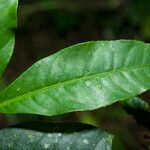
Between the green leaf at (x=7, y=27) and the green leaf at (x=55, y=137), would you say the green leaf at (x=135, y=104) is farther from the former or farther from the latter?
the green leaf at (x=7, y=27)

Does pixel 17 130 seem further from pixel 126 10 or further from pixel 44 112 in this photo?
pixel 126 10

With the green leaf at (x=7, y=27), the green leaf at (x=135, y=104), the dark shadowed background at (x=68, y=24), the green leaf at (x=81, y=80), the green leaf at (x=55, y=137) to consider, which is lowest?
the dark shadowed background at (x=68, y=24)

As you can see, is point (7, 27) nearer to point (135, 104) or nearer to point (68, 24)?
point (135, 104)

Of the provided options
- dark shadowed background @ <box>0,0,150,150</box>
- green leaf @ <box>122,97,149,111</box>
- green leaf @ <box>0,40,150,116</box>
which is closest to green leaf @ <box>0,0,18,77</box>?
green leaf @ <box>0,40,150,116</box>

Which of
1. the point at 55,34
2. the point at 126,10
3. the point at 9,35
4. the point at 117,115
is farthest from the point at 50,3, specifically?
the point at 9,35

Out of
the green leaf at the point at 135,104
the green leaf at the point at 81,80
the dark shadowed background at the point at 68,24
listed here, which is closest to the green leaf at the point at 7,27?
the green leaf at the point at 81,80

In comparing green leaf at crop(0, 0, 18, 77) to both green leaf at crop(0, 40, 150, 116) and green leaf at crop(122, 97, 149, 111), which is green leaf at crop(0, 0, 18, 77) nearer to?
green leaf at crop(0, 40, 150, 116)

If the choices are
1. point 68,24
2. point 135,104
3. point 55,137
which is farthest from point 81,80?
point 68,24
